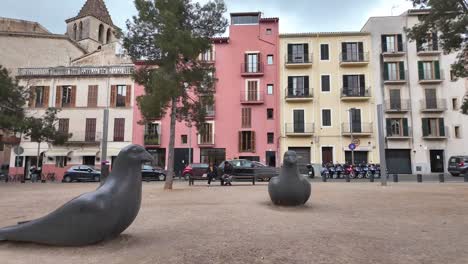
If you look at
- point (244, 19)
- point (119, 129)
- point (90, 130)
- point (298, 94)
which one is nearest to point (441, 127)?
point (298, 94)

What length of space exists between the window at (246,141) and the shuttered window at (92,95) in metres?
16.1

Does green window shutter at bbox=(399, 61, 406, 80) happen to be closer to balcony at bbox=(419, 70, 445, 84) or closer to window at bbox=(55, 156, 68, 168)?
balcony at bbox=(419, 70, 445, 84)

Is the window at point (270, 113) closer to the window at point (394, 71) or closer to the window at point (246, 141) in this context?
the window at point (246, 141)

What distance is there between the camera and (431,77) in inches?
1457

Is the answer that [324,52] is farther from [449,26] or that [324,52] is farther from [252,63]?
[449,26]

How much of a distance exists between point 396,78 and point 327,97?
7.29 m

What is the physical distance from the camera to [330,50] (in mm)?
38500

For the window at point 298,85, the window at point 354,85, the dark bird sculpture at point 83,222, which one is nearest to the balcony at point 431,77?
the window at point 354,85

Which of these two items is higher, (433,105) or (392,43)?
(392,43)

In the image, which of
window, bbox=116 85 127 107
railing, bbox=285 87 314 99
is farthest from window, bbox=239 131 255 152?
window, bbox=116 85 127 107

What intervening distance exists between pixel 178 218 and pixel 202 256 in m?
3.46

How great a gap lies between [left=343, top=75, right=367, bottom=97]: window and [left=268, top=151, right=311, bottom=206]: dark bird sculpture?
2941cm

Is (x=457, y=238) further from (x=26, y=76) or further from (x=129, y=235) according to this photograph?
(x=26, y=76)

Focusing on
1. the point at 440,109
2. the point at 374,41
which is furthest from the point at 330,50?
the point at 440,109
